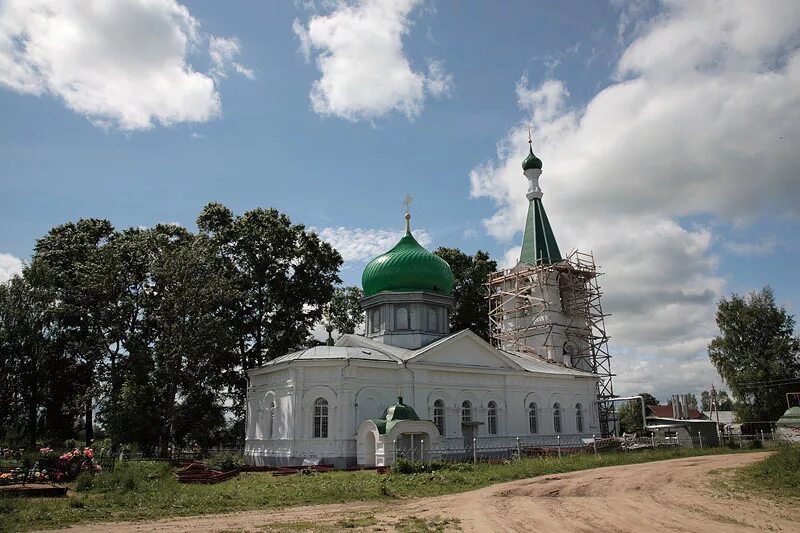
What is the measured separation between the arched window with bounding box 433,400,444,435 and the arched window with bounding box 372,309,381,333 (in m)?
5.44

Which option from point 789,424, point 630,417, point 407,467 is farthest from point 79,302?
point 630,417

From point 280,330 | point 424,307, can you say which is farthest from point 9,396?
point 424,307

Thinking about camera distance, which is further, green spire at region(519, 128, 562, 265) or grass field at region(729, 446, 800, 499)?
green spire at region(519, 128, 562, 265)

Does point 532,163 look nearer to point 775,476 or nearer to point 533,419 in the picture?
point 533,419

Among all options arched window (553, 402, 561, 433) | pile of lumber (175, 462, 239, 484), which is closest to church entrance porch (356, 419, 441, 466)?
pile of lumber (175, 462, 239, 484)

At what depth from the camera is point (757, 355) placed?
37.7 metres

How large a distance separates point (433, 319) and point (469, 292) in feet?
43.0

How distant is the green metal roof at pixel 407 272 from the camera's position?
99.8 feet

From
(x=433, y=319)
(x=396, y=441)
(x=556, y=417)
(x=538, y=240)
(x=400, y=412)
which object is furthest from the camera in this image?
(x=538, y=240)

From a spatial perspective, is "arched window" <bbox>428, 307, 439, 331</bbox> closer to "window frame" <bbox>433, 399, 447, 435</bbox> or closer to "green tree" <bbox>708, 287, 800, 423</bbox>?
"window frame" <bbox>433, 399, 447, 435</bbox>

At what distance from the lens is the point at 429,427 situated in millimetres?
23672

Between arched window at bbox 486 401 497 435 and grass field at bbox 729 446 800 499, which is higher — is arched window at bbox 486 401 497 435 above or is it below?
above

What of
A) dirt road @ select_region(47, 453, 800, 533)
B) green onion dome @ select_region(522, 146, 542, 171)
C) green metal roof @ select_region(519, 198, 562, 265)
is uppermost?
green onion dome @ select_region(522, 146, 542, 171)

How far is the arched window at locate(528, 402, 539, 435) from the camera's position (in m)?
30.8
